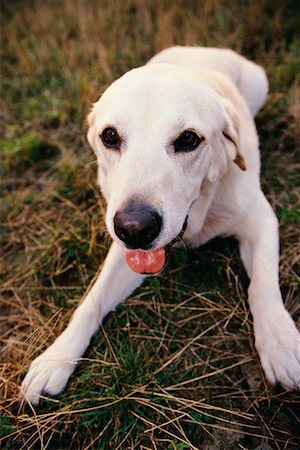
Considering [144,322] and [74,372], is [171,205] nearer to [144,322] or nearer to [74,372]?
[144,322]

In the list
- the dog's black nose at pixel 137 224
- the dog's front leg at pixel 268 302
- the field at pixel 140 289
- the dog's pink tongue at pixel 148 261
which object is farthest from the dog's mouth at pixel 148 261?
the dog's front leg at pixel 268 302

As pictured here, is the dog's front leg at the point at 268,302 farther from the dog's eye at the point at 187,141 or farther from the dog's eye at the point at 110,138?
the dog's eye at the point at 110,138

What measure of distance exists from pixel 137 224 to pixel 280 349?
35.4 inches

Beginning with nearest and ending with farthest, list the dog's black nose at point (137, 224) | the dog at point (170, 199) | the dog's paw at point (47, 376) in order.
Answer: the dog's black nose at point (137, 224) < the dog at point (170, 199) < the dog's paw at point (47, 376)

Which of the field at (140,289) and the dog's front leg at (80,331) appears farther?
the dog's front leg at (80,331)

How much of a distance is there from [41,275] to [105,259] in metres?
0.46

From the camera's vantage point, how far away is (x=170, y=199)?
1792mm

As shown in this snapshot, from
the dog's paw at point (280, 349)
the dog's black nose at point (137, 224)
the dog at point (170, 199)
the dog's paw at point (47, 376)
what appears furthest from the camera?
the dog's paw at point (47, 376)

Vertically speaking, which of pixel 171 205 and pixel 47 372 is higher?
pixel 171 205

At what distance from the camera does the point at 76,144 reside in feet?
12.0

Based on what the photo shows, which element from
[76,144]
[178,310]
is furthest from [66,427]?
[76,144]

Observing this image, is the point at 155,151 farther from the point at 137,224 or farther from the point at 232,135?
the point at 232,135

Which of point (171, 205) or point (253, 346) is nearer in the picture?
point (171, 205)

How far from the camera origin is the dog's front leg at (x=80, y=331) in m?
2.11
